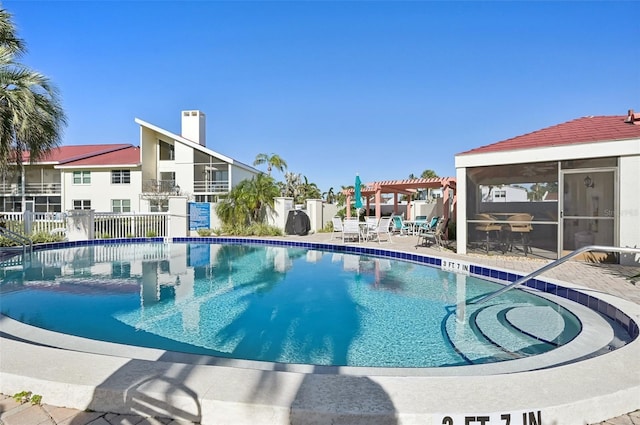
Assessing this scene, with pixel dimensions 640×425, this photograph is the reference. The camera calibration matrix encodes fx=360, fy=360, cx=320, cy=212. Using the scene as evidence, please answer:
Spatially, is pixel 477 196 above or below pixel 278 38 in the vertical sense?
below

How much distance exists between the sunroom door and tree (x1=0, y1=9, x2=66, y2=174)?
1529cm

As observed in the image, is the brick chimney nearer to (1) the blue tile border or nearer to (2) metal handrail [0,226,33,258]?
(1) the blue tile border

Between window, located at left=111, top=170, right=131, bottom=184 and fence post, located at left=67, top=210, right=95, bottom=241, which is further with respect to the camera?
window, located at left=111, top=170, right=131, bottom=184

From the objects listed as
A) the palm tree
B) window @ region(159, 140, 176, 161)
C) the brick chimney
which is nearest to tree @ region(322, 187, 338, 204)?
the palm tree

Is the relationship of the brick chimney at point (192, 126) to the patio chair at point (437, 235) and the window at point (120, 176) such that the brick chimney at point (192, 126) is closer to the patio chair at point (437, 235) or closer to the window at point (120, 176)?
the window at point (120, 176)

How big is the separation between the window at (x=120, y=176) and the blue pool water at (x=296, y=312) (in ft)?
59.3

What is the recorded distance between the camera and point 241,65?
1689cm

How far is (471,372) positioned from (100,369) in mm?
2929

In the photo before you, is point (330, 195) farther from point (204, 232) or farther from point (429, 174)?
point (204, 232)

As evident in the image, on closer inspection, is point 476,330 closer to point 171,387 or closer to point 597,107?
point 171,387

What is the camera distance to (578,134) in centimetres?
916

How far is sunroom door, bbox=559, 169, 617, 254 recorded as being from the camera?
8391 mm

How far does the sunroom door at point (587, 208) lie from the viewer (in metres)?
8.39

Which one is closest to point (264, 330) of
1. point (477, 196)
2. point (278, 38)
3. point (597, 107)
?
point (477, 196)
